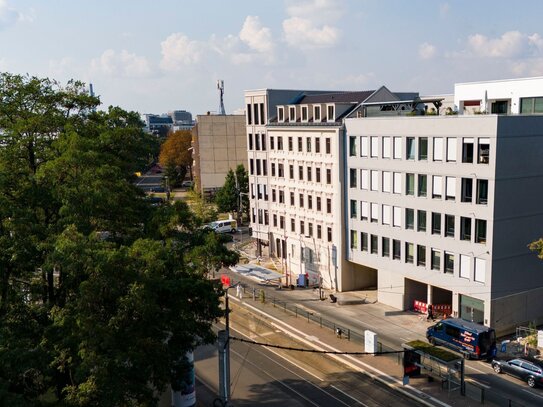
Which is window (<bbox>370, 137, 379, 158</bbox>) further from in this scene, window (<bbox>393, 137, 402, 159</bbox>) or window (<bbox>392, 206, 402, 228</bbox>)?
window (<bbox>392, 206, 402, 228</bbox>)

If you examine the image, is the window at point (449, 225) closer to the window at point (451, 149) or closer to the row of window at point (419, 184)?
the row of window at point (419, 184)

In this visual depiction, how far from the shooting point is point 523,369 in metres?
33.6

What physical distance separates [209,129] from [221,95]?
38.4 meters

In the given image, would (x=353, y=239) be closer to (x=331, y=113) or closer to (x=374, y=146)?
(x=374, y=146)

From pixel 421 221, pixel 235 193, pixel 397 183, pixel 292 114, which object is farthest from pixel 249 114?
pixel 235 193

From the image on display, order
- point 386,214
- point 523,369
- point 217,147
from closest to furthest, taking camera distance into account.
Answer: point 523,369 < point 386,214 < point 217,147

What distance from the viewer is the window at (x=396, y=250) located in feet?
156

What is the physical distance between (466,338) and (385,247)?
1292 cm

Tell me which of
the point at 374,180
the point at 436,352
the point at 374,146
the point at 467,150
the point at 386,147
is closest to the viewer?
the point at 436,352

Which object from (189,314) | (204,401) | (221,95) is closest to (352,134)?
(204,401)

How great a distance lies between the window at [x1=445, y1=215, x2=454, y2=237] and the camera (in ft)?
140

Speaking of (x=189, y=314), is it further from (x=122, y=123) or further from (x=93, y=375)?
(x=122, y=123)

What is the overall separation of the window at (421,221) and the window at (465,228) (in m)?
3.73

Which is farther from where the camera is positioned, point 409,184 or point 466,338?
point 409,184
